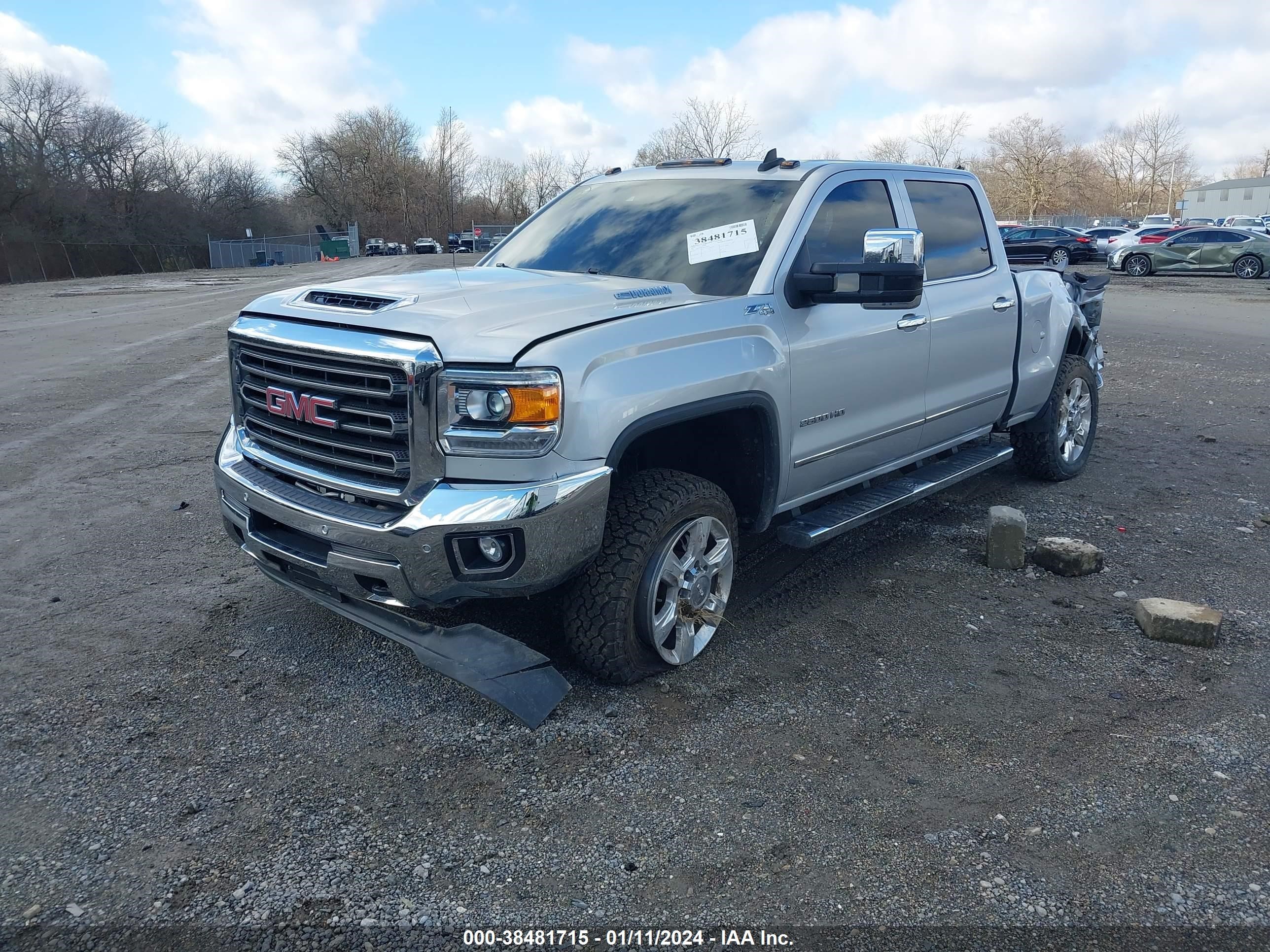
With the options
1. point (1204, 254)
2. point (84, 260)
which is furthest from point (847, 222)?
point (84, 260)

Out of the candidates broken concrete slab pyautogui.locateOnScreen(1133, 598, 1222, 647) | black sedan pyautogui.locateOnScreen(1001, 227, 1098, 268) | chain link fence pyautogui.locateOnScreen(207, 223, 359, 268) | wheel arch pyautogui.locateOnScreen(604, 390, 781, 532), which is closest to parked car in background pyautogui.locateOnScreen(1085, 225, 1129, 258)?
black sedan pyautogui.locateOnScreen(1001, 227, 1098, 268)

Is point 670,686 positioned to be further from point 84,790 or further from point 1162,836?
point 84,790

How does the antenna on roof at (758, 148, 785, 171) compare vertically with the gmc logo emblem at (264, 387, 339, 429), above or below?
above

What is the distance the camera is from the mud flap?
3350 mm

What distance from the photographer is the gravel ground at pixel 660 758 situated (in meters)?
2.64

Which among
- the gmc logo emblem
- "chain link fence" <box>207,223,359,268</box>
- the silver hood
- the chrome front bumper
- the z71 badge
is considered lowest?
the chrome front bumper

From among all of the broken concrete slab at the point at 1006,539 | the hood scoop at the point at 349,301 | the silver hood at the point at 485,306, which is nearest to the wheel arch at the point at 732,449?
the silver hood at the point at 485,306

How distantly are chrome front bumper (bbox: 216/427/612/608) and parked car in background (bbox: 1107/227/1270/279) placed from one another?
3157 cm

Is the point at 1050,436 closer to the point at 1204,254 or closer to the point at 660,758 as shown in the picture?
the point at 660,758

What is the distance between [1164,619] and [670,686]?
7.26 feet

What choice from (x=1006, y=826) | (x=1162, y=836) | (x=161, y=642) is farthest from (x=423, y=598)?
(x=1162, y=836)

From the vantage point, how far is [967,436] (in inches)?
225

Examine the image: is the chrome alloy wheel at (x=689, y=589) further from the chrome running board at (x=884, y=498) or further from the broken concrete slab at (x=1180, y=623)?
the broken concrete slab at (x=1180, y=623)

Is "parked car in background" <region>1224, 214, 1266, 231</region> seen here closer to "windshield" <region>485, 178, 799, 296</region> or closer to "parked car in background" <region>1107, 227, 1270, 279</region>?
"parked car in background" <region>1107, 227, 1270, 279</region>
